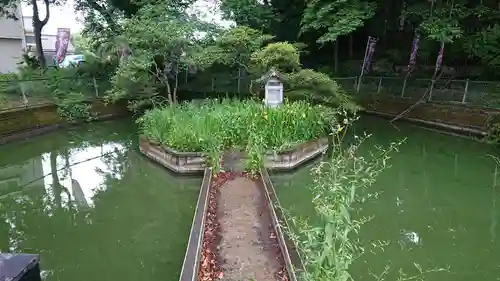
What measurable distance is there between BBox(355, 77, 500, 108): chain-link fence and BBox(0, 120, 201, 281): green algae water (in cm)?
775

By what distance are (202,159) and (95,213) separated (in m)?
1.96

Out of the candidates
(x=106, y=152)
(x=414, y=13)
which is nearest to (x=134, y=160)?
(x=106, y=152)

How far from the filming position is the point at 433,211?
17.0 feet

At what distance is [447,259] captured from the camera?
12.8ft

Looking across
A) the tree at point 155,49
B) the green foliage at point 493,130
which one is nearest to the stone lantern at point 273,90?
the tree at point 155,49

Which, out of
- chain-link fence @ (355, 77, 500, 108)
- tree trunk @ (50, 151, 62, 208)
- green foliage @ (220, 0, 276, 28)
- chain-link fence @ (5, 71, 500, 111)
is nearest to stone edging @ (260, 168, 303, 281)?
tree trunk @ (50, 151, 62, 208)

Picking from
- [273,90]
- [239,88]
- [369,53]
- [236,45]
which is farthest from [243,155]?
[239,88]

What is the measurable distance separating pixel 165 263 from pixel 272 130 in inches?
146

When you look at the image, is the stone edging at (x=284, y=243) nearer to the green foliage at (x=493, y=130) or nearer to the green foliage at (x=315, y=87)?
the green foliage at (x=315, y=87)

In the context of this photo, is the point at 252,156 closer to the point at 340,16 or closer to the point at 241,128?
the point at 241,128

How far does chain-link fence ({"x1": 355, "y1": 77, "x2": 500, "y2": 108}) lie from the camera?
33.7 ft

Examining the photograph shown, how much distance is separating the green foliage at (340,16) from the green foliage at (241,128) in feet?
12.3

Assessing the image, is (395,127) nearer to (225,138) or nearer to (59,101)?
(225,138)

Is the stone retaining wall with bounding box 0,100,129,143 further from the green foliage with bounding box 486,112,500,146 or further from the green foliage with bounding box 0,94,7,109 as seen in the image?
the green foliage with bounding box 486,112,500,146
